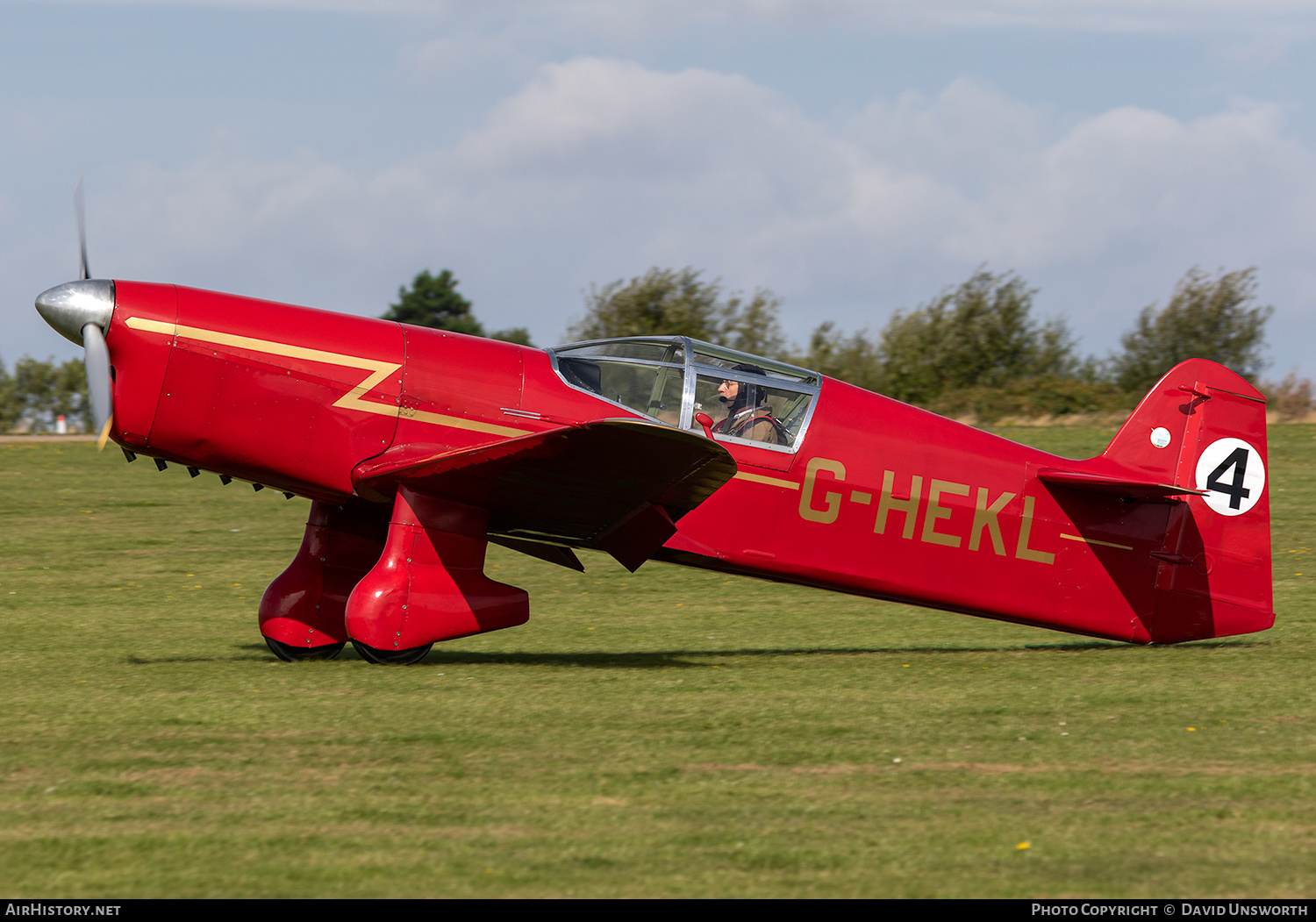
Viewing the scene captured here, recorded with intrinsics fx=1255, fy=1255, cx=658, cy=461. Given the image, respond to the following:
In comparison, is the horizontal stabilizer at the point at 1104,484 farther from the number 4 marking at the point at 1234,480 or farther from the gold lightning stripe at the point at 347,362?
the gold lightning stripe at the point at 347,362

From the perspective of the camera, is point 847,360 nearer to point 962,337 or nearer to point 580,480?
point 962,337

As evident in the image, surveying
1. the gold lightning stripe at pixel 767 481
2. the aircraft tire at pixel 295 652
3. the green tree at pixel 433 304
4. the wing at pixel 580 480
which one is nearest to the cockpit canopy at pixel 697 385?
the gold lightning stripe at pixel 767 481

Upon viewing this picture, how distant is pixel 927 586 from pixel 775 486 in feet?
4.31

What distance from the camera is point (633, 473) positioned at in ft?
23.7

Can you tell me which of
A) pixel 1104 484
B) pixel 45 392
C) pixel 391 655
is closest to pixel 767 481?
pixel 1104 484

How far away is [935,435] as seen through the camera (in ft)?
28.4

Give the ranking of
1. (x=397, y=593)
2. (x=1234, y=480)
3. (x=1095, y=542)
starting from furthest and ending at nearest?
(x=1234, y=480), (x=1095, y=542), (x=397, y=593)

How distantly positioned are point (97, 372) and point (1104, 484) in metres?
6.45

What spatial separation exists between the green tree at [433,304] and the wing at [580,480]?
249 feet

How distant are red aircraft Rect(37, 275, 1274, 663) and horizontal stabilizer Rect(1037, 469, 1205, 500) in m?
0.03

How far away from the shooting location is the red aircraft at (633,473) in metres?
7.48

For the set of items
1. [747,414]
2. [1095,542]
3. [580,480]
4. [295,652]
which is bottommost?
[295,652]

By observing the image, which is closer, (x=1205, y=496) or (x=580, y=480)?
(x=580, y=480)

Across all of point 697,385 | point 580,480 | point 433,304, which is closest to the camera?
point 580,480
